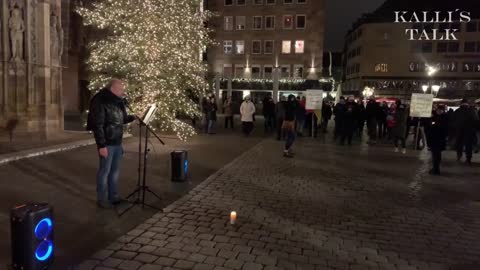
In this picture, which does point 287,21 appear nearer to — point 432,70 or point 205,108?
point 432,70

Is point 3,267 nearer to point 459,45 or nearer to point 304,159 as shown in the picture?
point 304,159

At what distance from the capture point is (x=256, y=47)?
5638 cm

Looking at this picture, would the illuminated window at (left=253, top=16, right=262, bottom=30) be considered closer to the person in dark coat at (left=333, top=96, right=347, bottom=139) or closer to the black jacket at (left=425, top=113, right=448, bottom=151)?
the person in dark coat at (left=333, top=96, right=347, bottom=139)

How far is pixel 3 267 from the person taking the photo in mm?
4578

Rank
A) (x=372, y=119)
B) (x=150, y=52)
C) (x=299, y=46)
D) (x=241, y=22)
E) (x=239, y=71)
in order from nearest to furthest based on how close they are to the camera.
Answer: (x=150, y=52) < (x=372, y=119) < (x=299, y=46) < (x=241, y=22) < (x=239, y=71)

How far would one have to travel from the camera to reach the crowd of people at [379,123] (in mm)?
12489

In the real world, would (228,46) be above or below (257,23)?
below

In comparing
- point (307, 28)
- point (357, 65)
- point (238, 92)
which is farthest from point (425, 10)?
point (238, 92)

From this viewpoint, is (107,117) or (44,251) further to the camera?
(107,117)

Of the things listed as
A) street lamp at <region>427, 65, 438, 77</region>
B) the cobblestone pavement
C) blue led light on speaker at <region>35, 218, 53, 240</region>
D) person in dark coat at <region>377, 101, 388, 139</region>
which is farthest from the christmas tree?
street lamp at <region>427, 65, 438, 77</region>

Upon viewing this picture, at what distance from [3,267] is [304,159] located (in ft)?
32.2

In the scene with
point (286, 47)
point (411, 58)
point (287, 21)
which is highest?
point (287, 21)

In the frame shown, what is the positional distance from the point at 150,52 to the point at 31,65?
3881 millimetres

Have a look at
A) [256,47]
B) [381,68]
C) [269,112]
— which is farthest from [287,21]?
[269,112]
